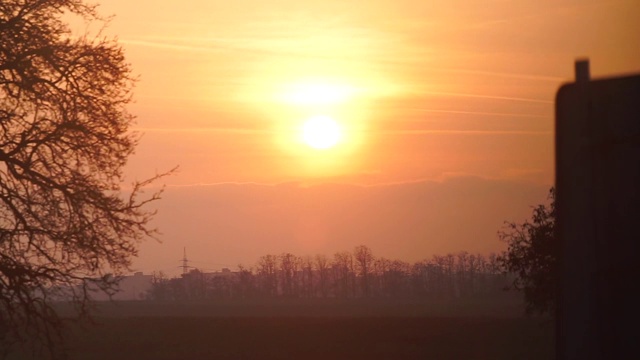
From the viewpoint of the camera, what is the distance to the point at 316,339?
4125 cm

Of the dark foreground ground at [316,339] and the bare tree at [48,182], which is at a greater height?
the bare tree at [48,182]

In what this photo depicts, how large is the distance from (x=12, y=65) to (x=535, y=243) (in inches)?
690

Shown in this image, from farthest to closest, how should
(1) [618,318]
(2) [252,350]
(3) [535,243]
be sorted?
(2) [252,350] → (3) [535,243] → (1) [618,318]

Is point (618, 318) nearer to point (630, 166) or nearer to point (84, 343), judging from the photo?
point (630, 166)

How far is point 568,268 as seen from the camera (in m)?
2.84

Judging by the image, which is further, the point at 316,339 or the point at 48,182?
the point at 316,339

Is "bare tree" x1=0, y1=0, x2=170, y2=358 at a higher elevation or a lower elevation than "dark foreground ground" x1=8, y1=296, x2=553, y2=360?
higher

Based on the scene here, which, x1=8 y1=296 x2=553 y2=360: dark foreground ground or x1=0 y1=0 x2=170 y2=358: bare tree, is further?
x1=8 y1=296 x2=553 y2=360: dark foreground ground

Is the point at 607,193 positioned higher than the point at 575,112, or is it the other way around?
the point at 575,112

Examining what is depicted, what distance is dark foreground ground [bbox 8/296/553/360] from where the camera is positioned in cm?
3525

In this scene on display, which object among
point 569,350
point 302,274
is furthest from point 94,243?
point 302,274

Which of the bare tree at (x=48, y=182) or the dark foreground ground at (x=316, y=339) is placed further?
the dark foreground ground at (x=316, y=339)

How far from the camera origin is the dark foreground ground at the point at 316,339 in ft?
116

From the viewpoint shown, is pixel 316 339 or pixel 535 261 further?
pixel 316 339
